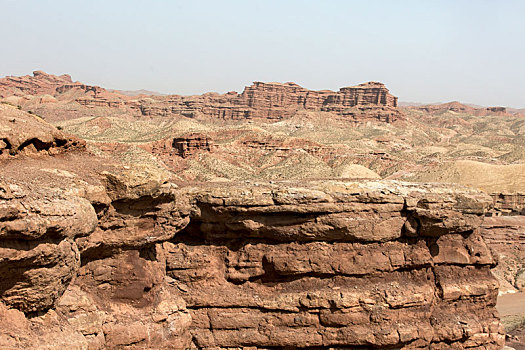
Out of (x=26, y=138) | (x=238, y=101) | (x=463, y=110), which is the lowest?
(x=26, y=138)

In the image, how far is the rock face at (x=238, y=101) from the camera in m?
122

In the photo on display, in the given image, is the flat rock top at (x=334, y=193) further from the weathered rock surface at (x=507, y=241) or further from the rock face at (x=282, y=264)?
the weathered rock surface at (x=507, y=241)

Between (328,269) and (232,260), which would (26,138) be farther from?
(328,269)

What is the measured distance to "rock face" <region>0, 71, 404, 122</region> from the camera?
12169 centimetres

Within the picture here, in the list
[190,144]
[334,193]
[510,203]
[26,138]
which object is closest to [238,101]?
[190,144]

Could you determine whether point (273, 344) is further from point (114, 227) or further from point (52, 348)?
point (52, 348)

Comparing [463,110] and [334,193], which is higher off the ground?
[463,110]

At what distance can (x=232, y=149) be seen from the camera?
186ft

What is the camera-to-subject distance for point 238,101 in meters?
140

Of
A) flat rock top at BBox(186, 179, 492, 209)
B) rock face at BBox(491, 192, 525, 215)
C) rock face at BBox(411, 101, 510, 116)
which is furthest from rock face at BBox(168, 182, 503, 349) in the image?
rock face at BBox(411, 101, 510, 116)

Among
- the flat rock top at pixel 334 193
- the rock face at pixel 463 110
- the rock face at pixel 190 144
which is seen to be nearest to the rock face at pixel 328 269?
the flat rock top at pixel 334 193

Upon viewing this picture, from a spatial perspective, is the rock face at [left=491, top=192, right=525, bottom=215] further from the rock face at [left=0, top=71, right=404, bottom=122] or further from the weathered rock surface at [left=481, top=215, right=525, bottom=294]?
the rock face at [left=0, top=71, right=404, bottom=122]

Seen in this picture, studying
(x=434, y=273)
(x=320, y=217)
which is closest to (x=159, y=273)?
(x=320, y=217)

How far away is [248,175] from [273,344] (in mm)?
36323
